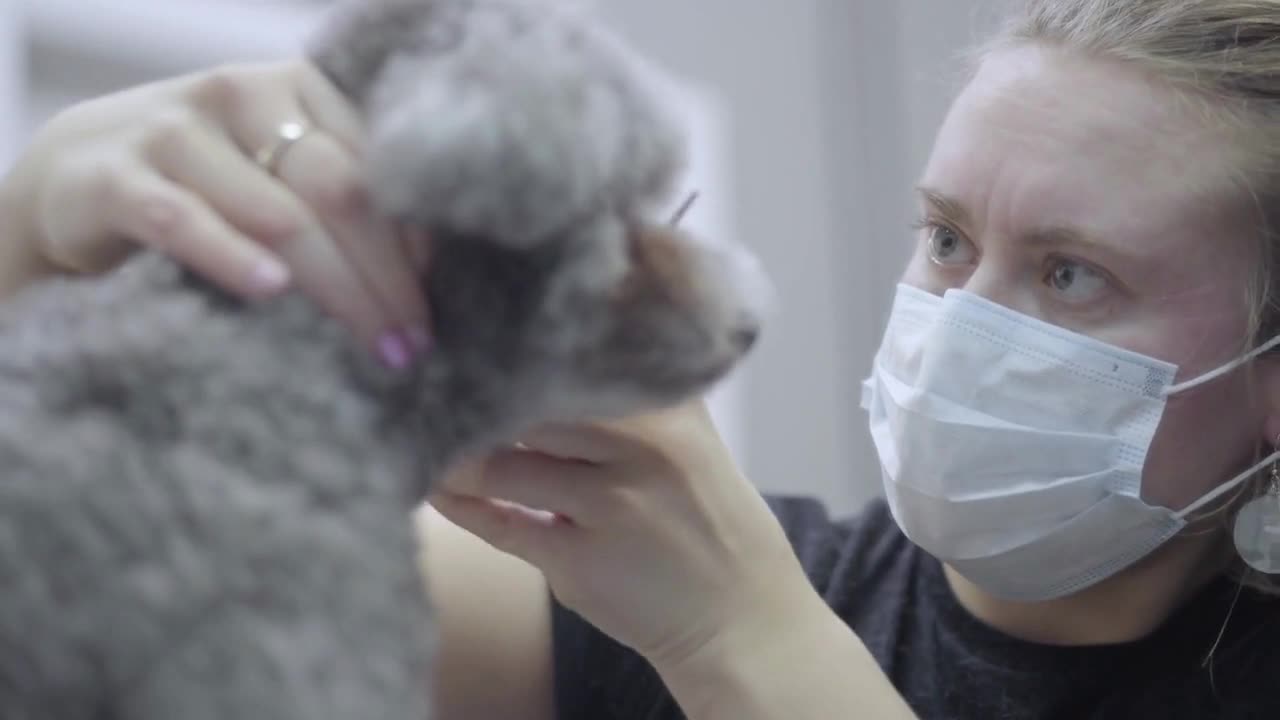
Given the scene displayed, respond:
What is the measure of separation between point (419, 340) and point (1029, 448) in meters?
0.44

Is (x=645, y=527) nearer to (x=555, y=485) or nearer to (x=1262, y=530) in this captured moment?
(x=555, y=485)

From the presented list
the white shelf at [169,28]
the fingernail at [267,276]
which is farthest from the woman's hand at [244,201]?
the white shelf at [169,28]

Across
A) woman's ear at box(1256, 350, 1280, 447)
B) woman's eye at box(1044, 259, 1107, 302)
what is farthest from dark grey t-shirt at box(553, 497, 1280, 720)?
woman's eye at box(1044, 259, 1107, 302)

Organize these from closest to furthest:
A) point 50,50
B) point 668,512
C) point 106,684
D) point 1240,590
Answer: point 106,684
point 668,512
point 1240,590
point 50,50

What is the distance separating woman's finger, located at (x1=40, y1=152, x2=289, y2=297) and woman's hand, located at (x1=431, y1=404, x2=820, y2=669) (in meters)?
0.17

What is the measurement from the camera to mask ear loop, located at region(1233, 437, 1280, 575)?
74cm

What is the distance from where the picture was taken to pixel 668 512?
612 millimetres

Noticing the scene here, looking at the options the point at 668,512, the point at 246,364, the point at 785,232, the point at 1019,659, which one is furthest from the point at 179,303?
the point at 785,232

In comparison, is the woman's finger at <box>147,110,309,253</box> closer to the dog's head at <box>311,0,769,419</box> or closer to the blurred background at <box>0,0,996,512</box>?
the dog's head at <box>311,0,769,419</box>

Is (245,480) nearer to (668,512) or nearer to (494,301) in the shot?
(494,301)

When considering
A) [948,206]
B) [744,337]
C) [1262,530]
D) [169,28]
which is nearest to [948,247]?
[948,206]

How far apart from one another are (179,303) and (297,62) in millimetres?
108

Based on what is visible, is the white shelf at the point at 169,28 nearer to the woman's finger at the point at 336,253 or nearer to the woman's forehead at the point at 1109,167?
the woman's forehead at the point at 1109,167

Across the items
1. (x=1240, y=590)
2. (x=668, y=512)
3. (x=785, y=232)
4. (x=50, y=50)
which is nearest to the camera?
(x=668, y=512)
